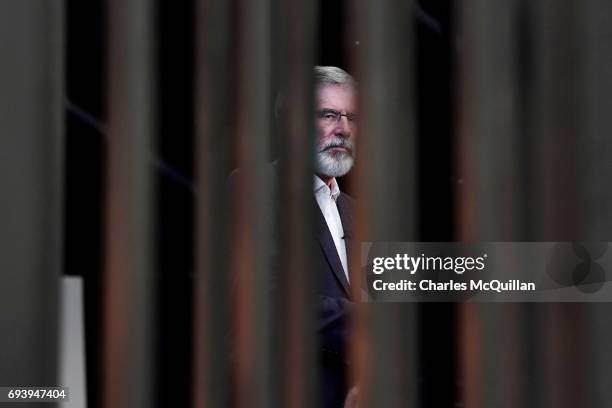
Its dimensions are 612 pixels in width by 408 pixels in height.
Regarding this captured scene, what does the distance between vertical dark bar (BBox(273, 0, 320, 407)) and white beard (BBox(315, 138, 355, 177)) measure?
30 mm

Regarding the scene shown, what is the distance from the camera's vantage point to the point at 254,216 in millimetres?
794

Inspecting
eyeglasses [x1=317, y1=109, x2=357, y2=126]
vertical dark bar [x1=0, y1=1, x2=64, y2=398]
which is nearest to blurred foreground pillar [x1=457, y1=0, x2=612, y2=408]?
eyeglasses [x1=317, y1=109, x2=357, y2=126]

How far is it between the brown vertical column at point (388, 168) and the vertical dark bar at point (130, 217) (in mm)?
200

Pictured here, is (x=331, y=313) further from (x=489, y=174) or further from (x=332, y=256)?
(x=489, y=174)

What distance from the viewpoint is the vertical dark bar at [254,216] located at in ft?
2.58

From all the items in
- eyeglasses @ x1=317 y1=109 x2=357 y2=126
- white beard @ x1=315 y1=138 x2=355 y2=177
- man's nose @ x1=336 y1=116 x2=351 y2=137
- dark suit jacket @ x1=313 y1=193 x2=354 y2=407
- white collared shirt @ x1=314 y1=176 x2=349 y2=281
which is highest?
eyeglasses @ x1=317 y1=109 x2=357 y2=126

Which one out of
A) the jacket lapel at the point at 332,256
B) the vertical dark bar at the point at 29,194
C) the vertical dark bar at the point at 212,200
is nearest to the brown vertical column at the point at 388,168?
the jacket lapel at the point at 332,256

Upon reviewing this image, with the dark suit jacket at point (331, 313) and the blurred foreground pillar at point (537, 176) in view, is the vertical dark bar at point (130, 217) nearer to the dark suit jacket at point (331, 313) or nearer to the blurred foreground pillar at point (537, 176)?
the dark suit jacket at point (331, 313)

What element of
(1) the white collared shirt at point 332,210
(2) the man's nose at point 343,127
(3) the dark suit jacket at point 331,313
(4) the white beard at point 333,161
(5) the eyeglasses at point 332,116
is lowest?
(3) the dark suit jacket at point 331,313

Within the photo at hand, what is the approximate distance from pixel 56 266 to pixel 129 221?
0.08 metres

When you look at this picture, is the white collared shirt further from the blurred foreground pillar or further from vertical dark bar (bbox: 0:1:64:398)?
vertical dark bar (bbox: 0:1:64:398)

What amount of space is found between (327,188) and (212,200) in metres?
0.12

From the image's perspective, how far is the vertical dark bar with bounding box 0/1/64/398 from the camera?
2.55ft

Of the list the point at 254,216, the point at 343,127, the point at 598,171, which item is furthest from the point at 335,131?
the point at 598,171
